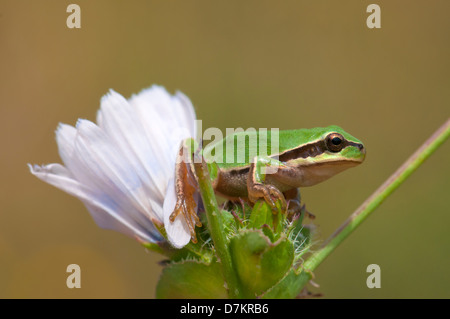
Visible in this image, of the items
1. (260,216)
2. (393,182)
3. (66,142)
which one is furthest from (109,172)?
(393,182)

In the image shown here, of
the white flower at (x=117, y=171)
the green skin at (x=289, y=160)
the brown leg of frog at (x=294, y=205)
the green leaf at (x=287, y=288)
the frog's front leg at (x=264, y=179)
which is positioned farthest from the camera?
the green skin at (x=289, y=160)

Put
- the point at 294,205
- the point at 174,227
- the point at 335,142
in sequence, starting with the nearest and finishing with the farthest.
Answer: the point at 174,227, the point at 294,205, the point at 335,142

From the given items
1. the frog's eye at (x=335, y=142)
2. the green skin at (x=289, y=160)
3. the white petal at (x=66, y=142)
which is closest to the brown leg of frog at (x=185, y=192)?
the green skin at (x=289, y=160)

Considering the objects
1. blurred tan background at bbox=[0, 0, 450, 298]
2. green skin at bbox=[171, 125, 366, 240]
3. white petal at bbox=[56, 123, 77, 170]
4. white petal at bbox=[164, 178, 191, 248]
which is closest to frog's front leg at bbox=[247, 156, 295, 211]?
green skin at bbox=[171, 125, 366, 240]

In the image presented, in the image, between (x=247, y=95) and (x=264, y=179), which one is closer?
(x=264, y=179)

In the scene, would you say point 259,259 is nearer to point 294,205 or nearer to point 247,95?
point 294,205

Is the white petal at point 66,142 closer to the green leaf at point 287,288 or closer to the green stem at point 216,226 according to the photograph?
the green stem at point 216,226
